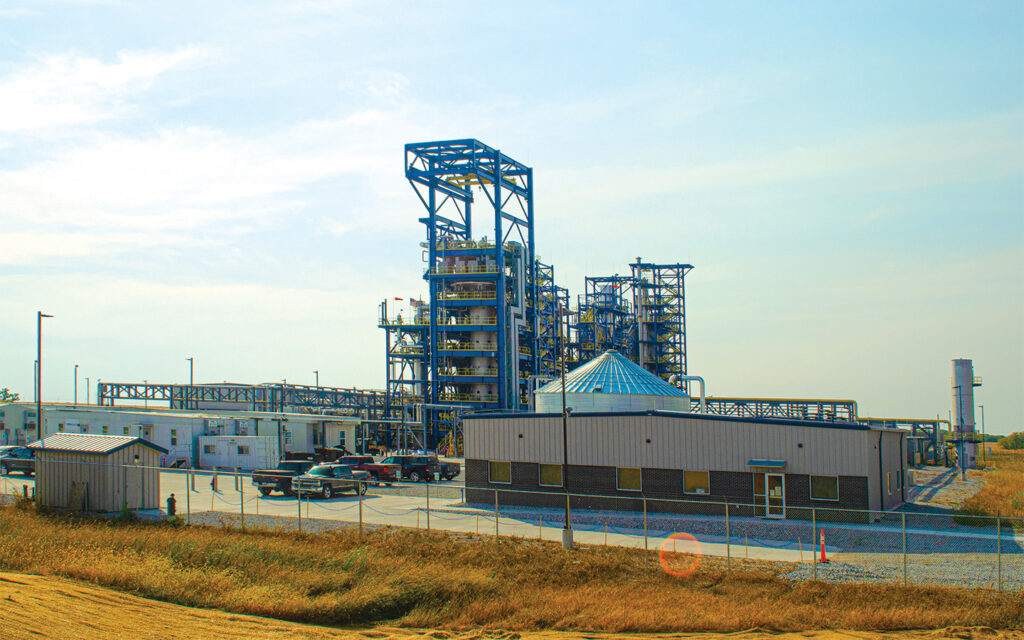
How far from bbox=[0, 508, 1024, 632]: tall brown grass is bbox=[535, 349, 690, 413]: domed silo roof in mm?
16386

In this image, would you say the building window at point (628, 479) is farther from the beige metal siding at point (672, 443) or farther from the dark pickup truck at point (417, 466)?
the dark pickup truck at point (417, 466)

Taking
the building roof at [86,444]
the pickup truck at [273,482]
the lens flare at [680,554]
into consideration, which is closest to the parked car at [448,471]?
the pickup truck at [273,482]

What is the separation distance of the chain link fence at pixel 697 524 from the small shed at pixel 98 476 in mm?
122

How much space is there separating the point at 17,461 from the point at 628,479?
1445 inches

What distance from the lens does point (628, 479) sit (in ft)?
122

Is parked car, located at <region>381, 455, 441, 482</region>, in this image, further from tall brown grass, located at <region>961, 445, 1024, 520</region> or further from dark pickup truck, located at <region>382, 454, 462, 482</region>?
tall brown grass, located at <region>961, 445, 1024, 520</region>

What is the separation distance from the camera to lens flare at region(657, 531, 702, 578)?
23678mm

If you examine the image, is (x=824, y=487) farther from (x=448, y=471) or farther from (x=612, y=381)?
(x=448, y=471)

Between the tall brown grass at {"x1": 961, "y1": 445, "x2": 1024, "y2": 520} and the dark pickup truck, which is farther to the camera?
the dark pickup truck

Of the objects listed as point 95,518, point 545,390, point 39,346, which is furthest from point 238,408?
point 95,518

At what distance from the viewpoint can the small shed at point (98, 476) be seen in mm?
31453

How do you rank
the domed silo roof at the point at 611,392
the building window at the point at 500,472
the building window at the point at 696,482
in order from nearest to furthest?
1. the building window at the point at 696,482
2. the building window at the point at 500,472
3. the domed silo roof at the point at 611,392

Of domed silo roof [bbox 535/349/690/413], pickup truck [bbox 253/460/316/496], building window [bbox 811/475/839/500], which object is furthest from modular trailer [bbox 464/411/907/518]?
pickup truck [bbox 253/460/316/496]

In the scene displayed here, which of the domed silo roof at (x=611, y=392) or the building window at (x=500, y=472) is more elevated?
the domed silo roof at (x=611, y=392)
